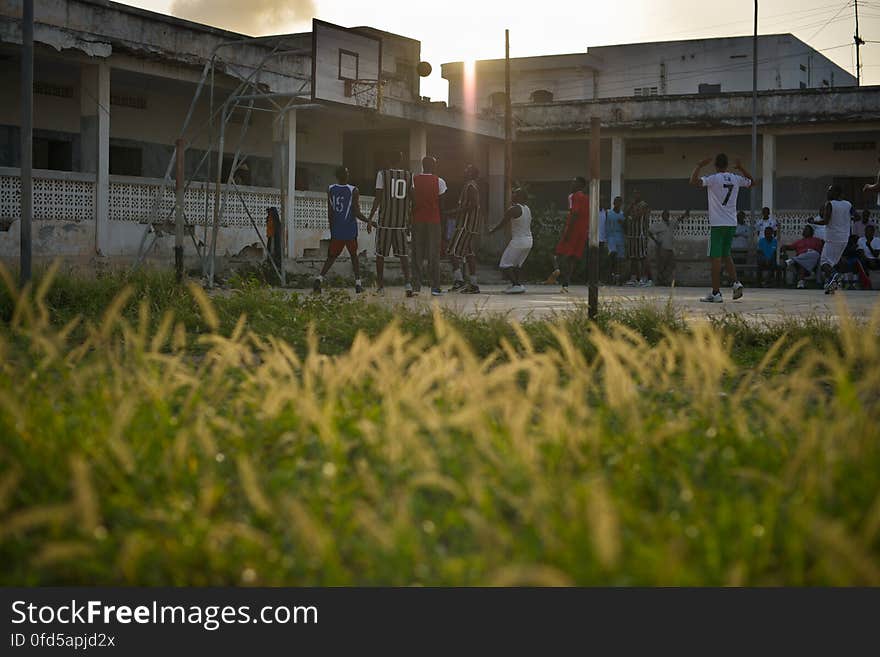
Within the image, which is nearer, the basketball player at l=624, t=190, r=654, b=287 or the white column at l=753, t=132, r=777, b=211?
the basketball player at l=624, t=190, r=654, b=287

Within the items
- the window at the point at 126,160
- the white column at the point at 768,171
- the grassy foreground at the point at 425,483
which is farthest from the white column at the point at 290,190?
the grassy foreground at the point at 425,483

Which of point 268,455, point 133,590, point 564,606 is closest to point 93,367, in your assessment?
point 268,455

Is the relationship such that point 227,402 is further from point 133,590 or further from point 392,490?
point 133,590

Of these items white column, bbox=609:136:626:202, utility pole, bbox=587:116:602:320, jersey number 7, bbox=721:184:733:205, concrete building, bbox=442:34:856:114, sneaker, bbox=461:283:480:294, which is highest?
concrete building, bbox=442:34:856:114

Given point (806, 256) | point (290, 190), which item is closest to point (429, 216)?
point (290, 190)

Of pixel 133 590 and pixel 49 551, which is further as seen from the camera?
pixel 133 590

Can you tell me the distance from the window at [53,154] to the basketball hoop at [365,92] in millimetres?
5194

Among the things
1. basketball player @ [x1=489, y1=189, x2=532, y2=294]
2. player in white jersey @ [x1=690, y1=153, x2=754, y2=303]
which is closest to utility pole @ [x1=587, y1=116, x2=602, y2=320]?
player in white jersey @ [x1=690, y1=153, x2=754, y2=303]

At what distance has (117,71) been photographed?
18.2 meters

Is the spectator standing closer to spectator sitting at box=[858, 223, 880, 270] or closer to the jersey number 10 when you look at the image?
spectator sitting at box=[858, 223, 880, 270]

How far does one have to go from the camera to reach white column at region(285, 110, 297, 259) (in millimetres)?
20641

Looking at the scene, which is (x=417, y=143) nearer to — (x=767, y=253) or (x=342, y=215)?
(x=767, y=253)

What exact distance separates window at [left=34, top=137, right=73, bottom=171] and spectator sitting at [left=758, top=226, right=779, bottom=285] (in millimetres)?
13949

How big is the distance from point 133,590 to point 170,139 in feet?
64.2
